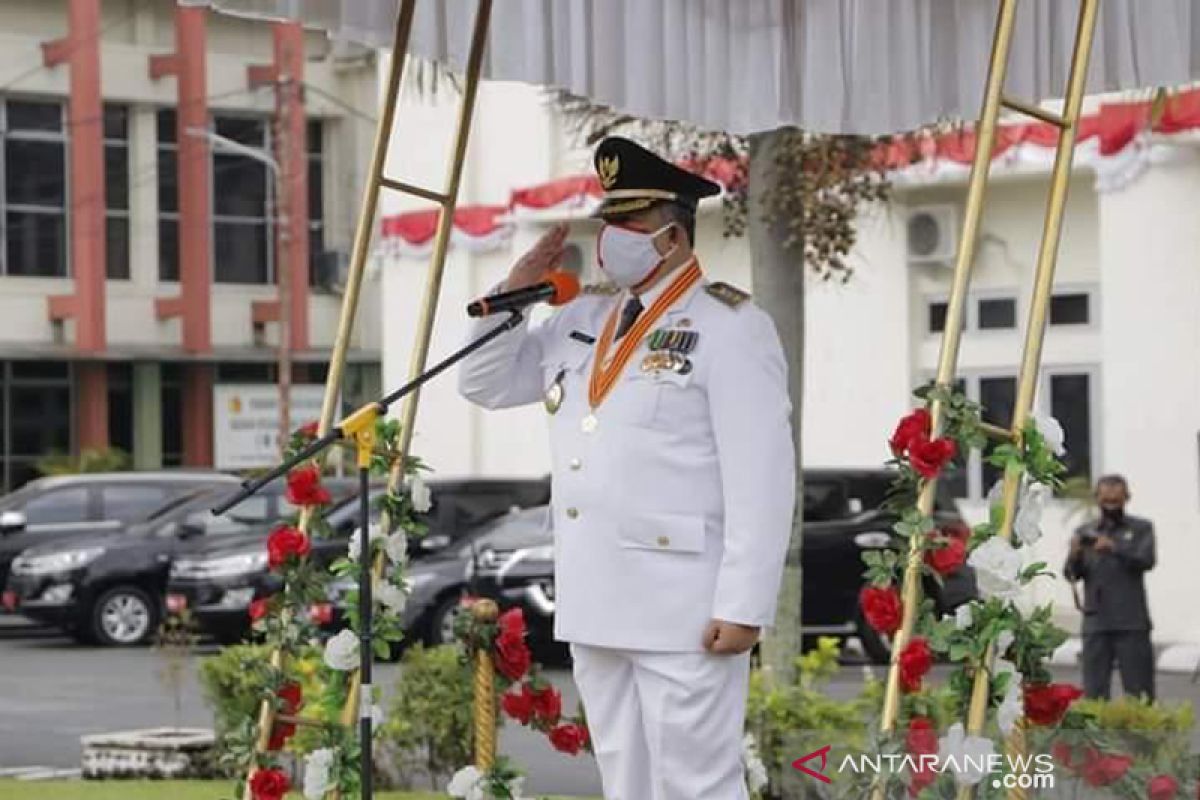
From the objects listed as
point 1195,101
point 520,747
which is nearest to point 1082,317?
point 1195,101

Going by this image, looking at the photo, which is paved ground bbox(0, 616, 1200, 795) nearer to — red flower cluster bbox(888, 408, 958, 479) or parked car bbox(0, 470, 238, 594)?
parked car bbox(0, 470, 238, 594)

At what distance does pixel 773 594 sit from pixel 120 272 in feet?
139

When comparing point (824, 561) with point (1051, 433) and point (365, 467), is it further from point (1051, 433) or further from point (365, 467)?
point (1051, 433)

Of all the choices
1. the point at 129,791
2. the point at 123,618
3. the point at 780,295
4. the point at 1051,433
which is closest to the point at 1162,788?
the point at 1051,433

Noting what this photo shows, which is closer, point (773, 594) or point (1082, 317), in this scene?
point (773, 594)

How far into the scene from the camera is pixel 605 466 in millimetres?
6582

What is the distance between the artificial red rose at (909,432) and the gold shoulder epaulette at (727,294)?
630 mm

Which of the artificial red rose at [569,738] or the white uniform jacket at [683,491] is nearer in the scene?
the white uniform jacket at [683,491]

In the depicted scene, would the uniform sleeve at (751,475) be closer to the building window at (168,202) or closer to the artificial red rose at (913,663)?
the artificial red rose at (913,663)

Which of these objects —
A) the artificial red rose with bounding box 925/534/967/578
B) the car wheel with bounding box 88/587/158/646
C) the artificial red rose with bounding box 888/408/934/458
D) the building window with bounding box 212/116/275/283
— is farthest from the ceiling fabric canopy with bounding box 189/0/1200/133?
the building window with bounding box 212/116/275/283

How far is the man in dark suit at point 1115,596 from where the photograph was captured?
661 inches

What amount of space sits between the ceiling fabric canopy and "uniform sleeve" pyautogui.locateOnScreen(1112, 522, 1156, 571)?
28.6ft

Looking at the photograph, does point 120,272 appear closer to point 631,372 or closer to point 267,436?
point 267,436

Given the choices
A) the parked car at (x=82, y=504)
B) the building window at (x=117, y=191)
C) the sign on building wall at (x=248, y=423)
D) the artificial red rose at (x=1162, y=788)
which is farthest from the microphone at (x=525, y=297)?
the building window at (x=117, y=191)
